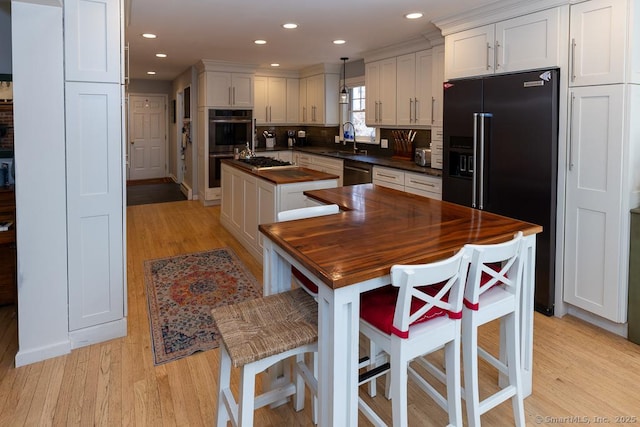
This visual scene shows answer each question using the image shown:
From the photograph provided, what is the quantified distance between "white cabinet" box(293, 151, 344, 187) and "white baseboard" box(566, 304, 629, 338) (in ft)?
9.51

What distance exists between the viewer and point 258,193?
4.17 meters

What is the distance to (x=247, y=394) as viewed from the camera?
144 cm

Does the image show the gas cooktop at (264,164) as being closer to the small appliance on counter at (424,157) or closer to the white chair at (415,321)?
the small appliance on counter at (424,157)

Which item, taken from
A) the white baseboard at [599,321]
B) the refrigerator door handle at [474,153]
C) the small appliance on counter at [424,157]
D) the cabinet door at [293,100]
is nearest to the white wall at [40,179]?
the refrigerator door handle at [474,153]

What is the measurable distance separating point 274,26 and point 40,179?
8.96 ft

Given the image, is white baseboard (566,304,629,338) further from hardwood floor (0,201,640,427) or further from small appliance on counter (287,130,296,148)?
small appliance on counter (287,130,296,148)

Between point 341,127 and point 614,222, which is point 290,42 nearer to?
point 341,127

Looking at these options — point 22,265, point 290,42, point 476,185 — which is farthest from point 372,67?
point 22,265

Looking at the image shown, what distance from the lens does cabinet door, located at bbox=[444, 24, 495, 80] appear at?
334cm

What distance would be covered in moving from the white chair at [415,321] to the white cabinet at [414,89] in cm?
341

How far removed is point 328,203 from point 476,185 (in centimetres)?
142

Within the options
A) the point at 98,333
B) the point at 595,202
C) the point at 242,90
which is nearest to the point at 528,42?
the point at 595,202

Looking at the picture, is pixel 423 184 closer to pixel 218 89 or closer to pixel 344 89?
pixel 344 89

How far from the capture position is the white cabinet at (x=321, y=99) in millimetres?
6715
